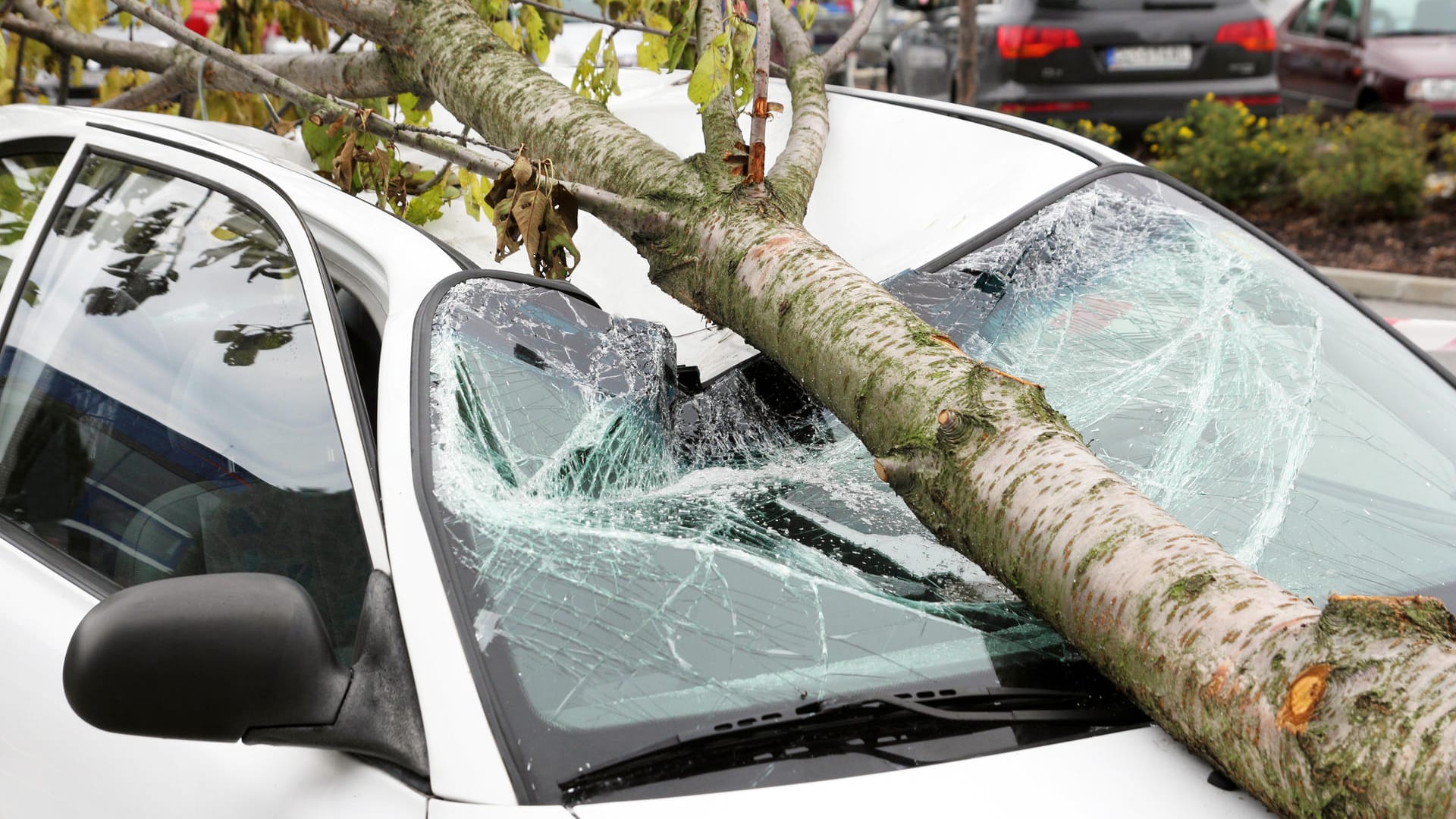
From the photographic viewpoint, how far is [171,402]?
2053mm

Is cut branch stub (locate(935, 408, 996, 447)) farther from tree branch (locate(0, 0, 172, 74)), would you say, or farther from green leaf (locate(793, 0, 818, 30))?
tree branch (locate(0, 0, 172, 74))

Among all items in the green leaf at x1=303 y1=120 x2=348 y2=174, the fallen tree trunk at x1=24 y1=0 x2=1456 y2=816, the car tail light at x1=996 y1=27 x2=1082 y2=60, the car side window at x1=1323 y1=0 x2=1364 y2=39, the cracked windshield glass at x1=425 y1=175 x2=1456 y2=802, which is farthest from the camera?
the car side window at x1=1323 y1=0 x2=1364 y2=39

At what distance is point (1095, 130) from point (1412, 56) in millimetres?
3967

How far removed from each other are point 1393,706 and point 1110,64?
30.5ft

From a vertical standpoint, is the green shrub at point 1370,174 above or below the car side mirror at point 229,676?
below

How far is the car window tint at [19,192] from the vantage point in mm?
2543

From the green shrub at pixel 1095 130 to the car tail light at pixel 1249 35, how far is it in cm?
102

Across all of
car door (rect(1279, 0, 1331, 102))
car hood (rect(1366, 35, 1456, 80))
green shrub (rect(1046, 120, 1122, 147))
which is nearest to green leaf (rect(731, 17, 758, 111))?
green shrub (rect(1046, 120, 1122, 147))

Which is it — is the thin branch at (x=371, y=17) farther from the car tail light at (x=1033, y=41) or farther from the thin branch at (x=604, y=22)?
the car tail light at (x=1033, y=41)

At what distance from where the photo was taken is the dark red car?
1131 cm

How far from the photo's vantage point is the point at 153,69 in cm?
398

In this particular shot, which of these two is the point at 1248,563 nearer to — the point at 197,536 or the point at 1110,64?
the point at 197,536

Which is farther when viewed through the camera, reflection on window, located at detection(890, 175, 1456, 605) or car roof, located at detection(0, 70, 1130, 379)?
car roof, located at detection(0, 70, 1130, 379)

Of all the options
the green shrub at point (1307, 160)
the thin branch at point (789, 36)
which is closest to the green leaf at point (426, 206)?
the thin branch at point (789, 36)
